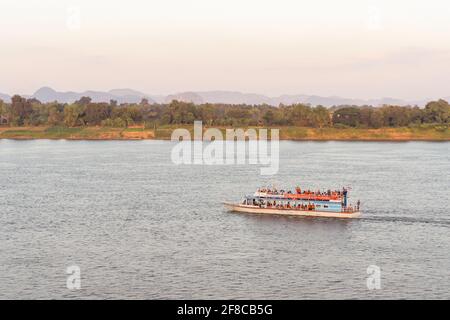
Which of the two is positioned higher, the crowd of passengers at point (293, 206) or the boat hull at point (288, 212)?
the crowd of passengers at point (293, 206)

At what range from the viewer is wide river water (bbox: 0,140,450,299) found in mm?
69562

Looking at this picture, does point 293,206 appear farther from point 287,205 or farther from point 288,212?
point 288,212

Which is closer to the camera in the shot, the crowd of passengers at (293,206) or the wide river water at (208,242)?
the wide river water at (208,242)

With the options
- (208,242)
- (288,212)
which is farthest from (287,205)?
(208,242)

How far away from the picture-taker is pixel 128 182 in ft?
482

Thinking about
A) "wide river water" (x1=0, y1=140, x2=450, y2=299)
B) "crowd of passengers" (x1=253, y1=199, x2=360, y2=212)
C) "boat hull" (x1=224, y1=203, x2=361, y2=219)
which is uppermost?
"crowd of passengers" (x1=253, y1=199, x2=360, y2=212)

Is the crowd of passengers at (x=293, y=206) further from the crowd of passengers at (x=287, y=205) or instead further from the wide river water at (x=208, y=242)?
the wide river water at (x=208, y=242)

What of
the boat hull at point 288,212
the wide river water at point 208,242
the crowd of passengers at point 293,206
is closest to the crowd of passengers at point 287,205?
the crowd of passengers at point 293,206

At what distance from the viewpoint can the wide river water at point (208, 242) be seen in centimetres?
6956

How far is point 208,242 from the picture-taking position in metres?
87.6

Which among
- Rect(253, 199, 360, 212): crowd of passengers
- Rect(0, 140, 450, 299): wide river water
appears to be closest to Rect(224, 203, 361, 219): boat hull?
Rect(253, 199, 360, 212): crowd of passengers

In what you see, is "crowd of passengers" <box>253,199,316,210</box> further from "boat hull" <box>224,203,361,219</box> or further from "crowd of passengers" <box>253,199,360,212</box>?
"boat hull" <box>224,203,361,219</box>
